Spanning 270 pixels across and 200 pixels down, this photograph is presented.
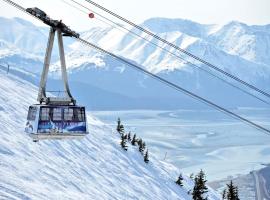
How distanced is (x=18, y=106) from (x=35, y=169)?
26.1 metres

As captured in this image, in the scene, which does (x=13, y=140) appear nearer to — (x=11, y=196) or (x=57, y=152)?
Result: (x=57, y=152)

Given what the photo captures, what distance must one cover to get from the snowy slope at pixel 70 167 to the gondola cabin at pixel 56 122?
6447 mm

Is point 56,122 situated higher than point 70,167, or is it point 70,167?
point 70,167

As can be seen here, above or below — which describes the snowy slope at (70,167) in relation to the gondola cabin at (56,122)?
above

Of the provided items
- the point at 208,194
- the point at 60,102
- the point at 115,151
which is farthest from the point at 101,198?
the point at 208,194

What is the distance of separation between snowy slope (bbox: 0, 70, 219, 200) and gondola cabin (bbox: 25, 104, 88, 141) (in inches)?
254

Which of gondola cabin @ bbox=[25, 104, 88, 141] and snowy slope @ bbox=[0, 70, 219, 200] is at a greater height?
snowy slope @ bbox=[0, 70, 219, 200]

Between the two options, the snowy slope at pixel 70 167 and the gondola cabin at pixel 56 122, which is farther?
the snowy slope at pixel 70 167

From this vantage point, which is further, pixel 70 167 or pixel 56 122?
pixel 70 167

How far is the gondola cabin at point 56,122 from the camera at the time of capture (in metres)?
24.2

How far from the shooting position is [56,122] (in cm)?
2458

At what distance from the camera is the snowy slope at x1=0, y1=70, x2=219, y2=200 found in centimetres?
3931

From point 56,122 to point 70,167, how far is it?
30227 mm

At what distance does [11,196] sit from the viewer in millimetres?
29688
